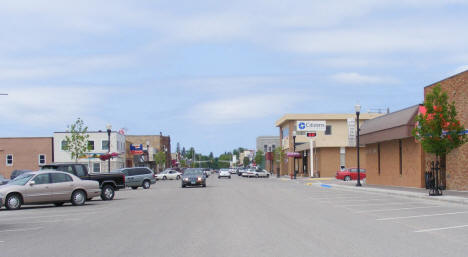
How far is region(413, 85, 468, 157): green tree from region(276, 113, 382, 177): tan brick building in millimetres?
27841

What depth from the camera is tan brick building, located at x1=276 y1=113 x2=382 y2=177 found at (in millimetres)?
73750

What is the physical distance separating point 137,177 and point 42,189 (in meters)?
20.3

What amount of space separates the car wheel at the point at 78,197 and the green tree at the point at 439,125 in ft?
53.8

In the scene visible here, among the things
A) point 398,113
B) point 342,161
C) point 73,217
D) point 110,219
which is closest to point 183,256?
point 110,219

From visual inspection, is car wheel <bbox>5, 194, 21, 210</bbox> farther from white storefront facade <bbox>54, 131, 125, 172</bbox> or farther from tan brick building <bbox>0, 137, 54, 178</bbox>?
white storefront facade <bbox>54, 131, 125, 172</bbox>

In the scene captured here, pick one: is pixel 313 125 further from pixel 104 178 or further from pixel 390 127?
pixel 104 178

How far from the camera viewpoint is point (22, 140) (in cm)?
7312

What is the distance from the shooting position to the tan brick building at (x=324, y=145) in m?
73.8

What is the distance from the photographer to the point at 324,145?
73812 mm

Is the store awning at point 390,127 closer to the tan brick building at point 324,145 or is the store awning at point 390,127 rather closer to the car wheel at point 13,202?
A: the tan brick building at point 324,145

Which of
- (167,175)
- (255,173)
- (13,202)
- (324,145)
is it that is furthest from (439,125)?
(255,173)

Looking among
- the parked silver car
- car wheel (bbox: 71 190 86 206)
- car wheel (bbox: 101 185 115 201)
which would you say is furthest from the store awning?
car wheel (bbox: 71 190 86 206)

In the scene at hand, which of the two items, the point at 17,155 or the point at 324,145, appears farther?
the point at 324,145

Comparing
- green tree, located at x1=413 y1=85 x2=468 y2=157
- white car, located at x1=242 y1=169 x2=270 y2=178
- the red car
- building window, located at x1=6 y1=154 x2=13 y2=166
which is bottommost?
white car, located at x1=242 y1=169 x2=270 y2=178
